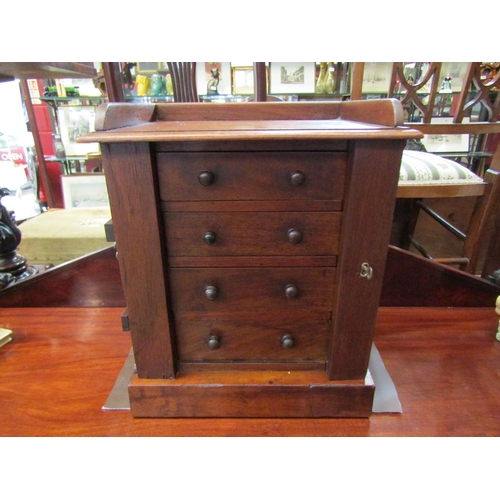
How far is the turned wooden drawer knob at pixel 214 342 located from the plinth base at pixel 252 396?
0.06 meters

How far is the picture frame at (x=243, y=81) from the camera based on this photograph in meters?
2.17

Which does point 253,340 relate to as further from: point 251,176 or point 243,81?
point 243,81

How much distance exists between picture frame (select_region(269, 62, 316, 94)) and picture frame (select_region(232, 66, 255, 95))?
0.13 meters

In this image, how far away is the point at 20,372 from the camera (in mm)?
799

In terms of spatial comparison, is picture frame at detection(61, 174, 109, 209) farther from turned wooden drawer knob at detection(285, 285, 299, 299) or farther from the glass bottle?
turned wooden drawer knob at detection(285, 285, 299, 299)

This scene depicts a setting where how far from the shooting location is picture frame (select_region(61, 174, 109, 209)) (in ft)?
6.48

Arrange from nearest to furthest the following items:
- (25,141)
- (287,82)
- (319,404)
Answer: (319,404), (25,141), (287,82)

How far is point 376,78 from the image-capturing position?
1.94 m

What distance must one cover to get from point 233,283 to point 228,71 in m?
1.94

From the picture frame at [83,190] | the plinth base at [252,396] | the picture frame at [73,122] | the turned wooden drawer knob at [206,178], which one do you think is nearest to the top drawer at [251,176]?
the turned wooden drawer knob at [206,178]

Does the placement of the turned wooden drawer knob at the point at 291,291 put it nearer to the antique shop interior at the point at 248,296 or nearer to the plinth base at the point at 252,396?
the antique shop interior at the point at 248,296

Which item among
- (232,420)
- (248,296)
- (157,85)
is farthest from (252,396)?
(157,85)

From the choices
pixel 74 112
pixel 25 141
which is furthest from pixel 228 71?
pixel 25 141

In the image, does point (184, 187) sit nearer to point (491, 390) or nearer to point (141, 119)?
point (141, 119)
